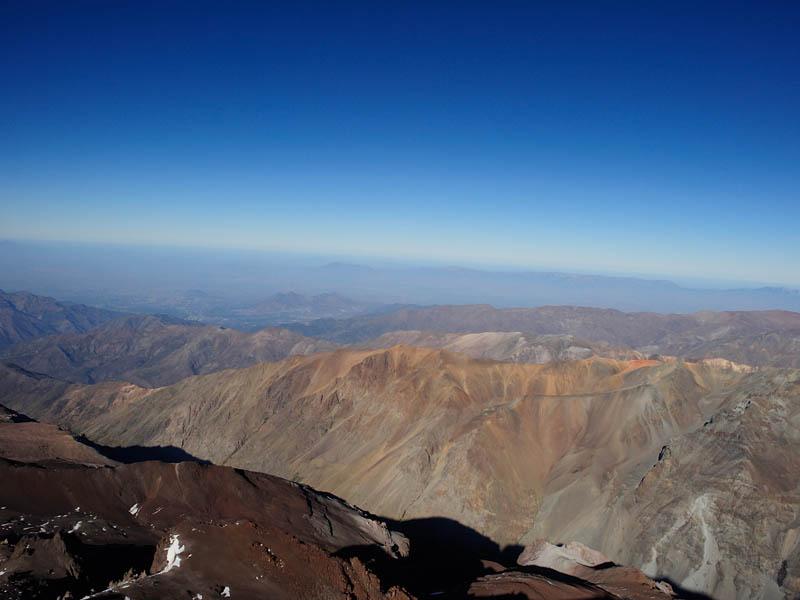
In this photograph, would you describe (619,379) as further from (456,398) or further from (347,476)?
(347,476)

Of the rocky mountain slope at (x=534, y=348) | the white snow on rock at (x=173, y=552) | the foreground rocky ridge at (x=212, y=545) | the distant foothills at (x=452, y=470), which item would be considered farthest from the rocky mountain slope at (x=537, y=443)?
the rocky mountain slope at (x=534, y=348)

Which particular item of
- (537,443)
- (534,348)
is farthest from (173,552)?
(534,348)

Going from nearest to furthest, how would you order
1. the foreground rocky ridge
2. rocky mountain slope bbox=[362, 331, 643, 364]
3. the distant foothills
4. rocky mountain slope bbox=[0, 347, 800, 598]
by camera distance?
the foreground rocky ridge < the distant foothills < rocky mountain slope bbox=[0, 347, 800, 598] < rocky mountain slope bbox=[362, 331, 643, 364]

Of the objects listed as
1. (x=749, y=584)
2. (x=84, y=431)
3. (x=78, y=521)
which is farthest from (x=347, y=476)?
(x=84, y=431)

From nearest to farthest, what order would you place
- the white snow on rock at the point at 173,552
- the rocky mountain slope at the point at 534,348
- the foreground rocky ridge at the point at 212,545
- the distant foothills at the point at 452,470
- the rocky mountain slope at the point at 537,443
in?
the foreground rocky ridge at the point at 212,545, the white snow on rock at the point at 173,552, the distant foothills at the point at 452,470, the rocky mountain slope at the point at 537,443, the rocky mountain slope at the point at 534,348

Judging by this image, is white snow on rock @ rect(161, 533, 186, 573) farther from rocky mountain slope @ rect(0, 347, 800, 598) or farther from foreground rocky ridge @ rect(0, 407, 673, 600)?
rocky mountain slope @ rect(0, 347, 800, 598)

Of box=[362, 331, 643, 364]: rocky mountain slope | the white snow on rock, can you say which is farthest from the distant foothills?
box=[362, 331, 643, 364]: rocky mountain slope

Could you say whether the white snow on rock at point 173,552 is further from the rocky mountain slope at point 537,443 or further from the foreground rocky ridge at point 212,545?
the rocky mountain slope at point 537,443
